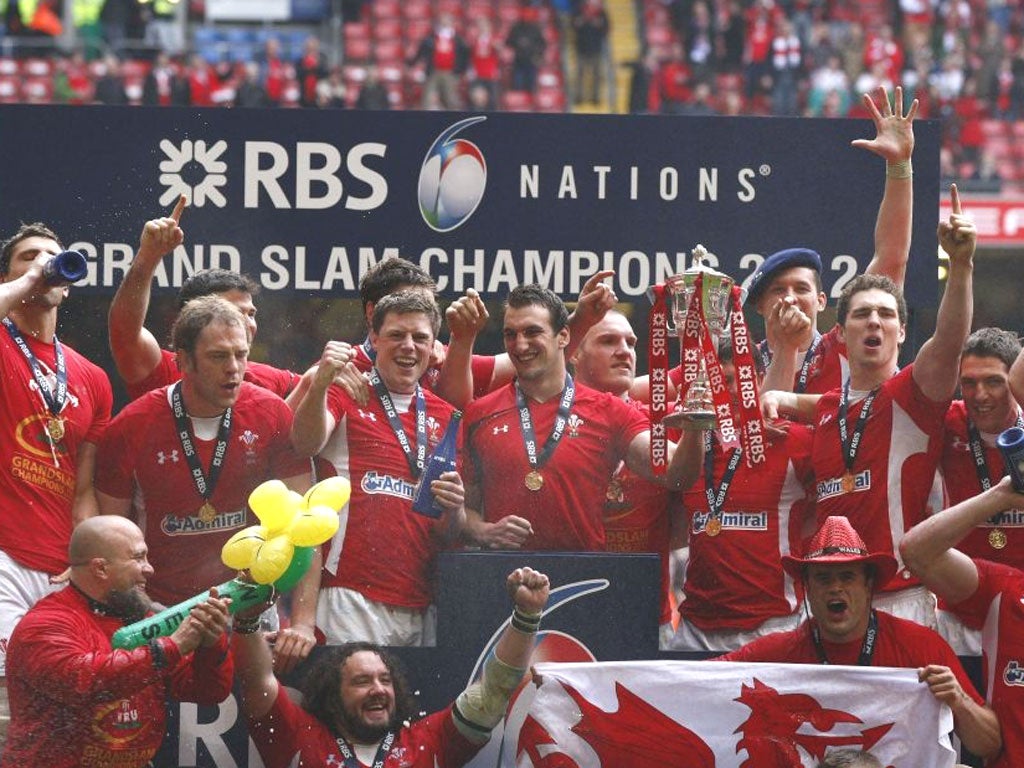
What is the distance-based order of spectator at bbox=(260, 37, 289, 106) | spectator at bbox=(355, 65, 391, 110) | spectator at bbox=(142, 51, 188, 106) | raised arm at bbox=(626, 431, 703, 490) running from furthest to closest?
spectator at bbox=(260, 37, 289, 106) < spectator at bbox=(355, 65, 391, 110) < spectator at bbox=(142, 51, 188, 106) < raised arm at bbox=(626, 431, 703, 490)

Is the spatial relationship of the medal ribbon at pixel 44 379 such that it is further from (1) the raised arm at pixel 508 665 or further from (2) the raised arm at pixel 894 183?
(2) the raised arm at pixel 894 183

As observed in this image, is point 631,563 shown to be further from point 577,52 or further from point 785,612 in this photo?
point 577,52

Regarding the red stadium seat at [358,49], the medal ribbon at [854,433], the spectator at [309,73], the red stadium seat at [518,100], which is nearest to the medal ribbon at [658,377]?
the medal ribbon at [854,433]

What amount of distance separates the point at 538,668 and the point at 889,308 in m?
1.80

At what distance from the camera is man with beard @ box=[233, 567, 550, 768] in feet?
19.4

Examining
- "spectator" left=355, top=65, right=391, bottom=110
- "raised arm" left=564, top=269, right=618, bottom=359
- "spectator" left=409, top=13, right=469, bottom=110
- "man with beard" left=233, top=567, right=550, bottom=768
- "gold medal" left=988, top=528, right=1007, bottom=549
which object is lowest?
"man with beard" left=233, top=567, right=550, bottom=768

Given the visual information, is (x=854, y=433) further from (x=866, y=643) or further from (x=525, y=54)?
(x=525, y=54)

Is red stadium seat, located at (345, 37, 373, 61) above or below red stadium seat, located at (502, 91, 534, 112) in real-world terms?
above

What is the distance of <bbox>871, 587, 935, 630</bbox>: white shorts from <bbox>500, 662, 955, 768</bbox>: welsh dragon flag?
0.62 m

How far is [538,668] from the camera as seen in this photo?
5852 mm

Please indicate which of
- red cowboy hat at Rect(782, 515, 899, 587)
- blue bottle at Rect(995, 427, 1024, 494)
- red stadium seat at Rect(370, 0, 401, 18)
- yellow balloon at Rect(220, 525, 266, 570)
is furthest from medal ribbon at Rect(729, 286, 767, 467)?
red stadium seat at Rect(370, 0, 401, 18)

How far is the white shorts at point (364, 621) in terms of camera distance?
20.9ft

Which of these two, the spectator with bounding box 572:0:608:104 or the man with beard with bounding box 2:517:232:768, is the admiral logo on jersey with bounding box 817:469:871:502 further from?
the spectator with bounding box 572:0:608:104

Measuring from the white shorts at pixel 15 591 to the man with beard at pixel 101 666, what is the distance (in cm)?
56
